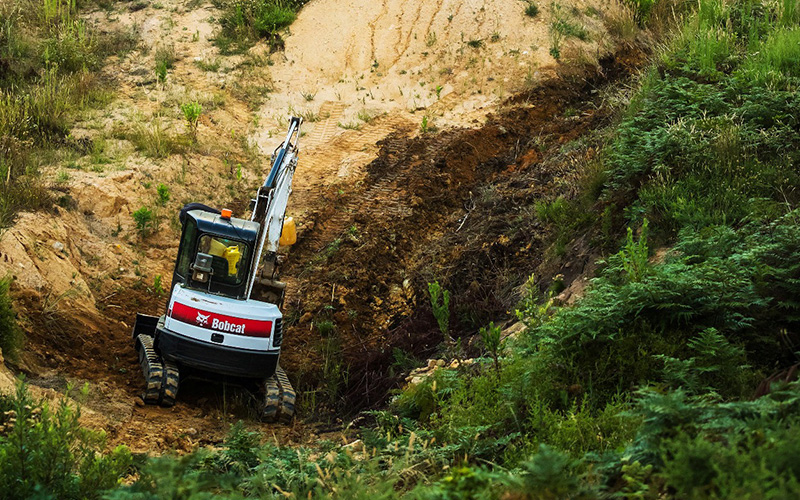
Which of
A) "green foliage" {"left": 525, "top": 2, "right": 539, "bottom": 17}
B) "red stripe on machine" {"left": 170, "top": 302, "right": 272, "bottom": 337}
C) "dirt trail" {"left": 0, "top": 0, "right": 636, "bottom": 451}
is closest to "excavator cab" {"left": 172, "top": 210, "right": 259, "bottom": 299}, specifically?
"red stripe on machine" {"left": 170, "top": 302, "right": 272, "bottom": 337}

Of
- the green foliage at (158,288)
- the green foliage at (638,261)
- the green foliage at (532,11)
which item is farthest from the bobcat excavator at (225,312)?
the green foliage at (532,11)

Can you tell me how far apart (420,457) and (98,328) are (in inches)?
263

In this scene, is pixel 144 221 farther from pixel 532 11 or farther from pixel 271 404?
pixel 532 11

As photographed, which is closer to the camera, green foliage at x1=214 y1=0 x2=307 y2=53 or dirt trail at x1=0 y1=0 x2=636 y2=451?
dirt trail at x1=0 y1=0 x2=636 y2=451

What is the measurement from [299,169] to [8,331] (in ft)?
25.4

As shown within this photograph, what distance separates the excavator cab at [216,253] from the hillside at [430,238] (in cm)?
137

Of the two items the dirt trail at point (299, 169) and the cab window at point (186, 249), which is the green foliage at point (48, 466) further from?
the cab window at point (186, 249)

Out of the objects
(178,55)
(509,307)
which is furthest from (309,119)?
(509,307)

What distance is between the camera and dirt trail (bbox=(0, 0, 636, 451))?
10.4 meters

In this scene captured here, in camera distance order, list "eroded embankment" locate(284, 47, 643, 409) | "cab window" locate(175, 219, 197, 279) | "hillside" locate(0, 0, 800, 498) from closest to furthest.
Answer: "hillside" locate(0, 0, 800, 498), "cab window" locate(175, 219, 197, 279), "eroded embankment" locate(284, 47, 643, 409)

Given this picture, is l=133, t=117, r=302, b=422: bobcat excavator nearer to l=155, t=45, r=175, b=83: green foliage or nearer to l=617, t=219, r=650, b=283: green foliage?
l=617, t=219, r=650, b=283: green foliage

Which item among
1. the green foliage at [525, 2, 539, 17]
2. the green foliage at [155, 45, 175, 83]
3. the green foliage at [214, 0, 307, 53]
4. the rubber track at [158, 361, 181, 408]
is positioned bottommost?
the rubber track at [158, 361, 181, 408]

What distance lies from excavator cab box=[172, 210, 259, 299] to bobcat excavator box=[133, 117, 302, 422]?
0.01m

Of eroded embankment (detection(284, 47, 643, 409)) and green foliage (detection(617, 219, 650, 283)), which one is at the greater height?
green foliage (detection(617, 219, 650, 283))
